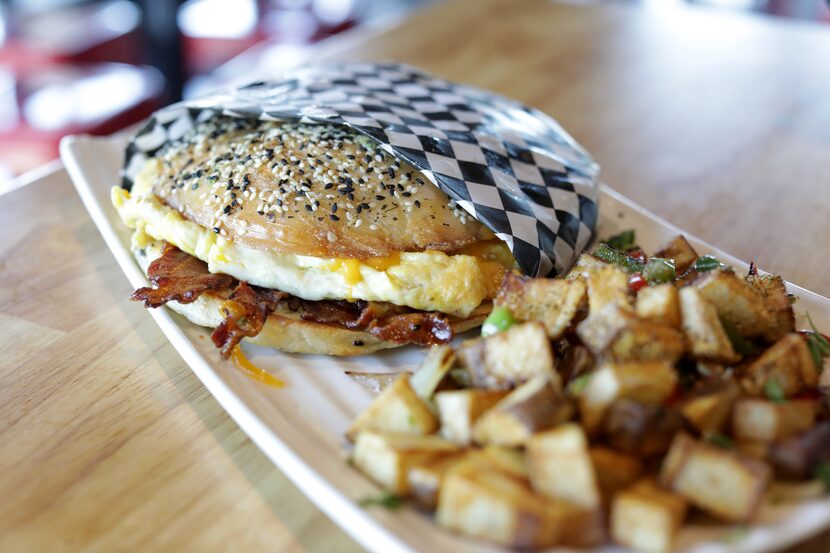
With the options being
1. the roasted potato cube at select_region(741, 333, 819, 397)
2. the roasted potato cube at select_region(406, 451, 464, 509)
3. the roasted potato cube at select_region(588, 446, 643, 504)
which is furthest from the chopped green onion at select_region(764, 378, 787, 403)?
the roasted potato cube at select_region(406, 451, 464, 509)

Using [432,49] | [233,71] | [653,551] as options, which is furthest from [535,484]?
[233,71]

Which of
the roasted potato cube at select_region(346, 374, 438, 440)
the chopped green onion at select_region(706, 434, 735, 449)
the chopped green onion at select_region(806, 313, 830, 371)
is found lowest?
the roasted potato cube at select_region(346, 374, 438, 440)

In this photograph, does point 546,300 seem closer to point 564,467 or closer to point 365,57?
point 564,467

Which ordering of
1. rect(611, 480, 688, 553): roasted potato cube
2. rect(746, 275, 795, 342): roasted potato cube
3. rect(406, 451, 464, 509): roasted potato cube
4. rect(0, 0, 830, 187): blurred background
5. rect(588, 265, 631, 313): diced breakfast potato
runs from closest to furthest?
rect(611, 480, 688, 553): roasted potato cube < rect(406, 451, 464, 509): roasted potato cube < rect(588, 265, 631, 313): diced breakfast potato < rect(746, 275, 795, 342): roasted potato cube < rect(0, 0, 830, 187): blurred background

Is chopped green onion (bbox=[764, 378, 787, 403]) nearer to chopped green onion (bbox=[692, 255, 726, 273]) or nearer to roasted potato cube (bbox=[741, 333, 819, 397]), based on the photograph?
roasted potato cube (bbox=[741, 333, 819, 397])

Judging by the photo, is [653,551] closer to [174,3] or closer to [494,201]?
[494,201]

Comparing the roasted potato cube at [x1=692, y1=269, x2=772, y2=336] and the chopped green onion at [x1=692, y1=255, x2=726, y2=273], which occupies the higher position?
the roasted potato cube at [x1=692, y1=269, x2=772, y2=336]

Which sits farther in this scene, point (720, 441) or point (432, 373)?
point (432, 373)

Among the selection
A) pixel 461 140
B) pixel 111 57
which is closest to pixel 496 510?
pixel 461 140
